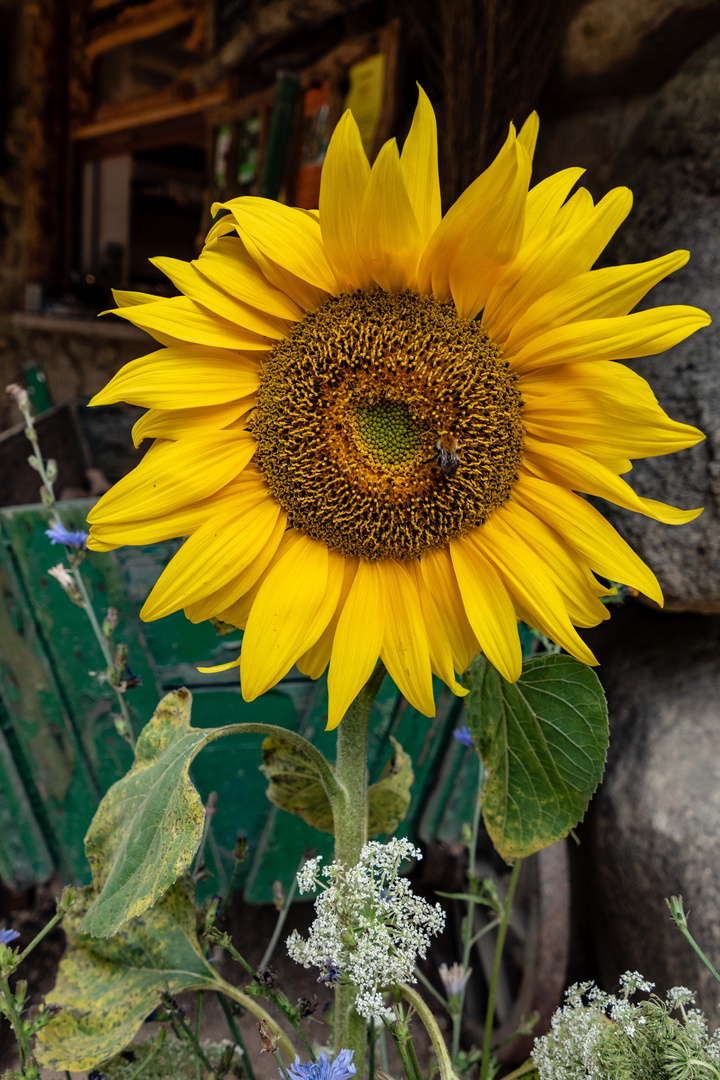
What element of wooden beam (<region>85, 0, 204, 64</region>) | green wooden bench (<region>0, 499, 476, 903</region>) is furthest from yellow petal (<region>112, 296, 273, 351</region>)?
wooden beam (<region>85, 0, 204, 64</region>)

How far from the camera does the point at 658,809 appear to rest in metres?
1.17

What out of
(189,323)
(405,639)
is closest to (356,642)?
(405,639)

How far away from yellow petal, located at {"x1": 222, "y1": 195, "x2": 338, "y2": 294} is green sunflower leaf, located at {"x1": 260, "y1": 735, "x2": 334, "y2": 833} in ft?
1.31

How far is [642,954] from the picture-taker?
1.15 meters

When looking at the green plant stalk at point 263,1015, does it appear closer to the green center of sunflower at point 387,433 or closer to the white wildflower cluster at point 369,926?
the white wildflower cluster at point 369,926

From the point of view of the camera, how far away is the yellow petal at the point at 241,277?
0.54 meters

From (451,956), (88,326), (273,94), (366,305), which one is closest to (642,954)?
(451,956)

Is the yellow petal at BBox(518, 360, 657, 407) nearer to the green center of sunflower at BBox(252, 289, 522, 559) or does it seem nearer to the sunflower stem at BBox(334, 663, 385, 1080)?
the green center of sunflower at BBox(252, 289, 522, 559)

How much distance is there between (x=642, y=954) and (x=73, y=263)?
4052mm

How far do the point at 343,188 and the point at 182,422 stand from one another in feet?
0.66

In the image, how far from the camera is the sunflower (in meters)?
0.52

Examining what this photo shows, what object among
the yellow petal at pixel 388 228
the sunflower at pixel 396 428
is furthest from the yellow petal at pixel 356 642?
the yellow petal at pixel 388 228

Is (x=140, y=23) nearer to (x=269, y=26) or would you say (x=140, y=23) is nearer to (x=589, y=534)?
(x=269, y=26)

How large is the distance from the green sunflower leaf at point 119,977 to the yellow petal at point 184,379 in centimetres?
48
